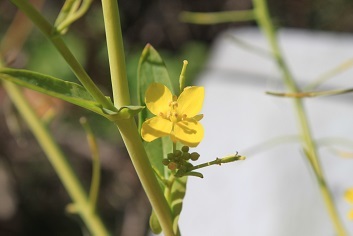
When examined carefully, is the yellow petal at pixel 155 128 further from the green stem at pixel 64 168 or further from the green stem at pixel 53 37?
the green stem at pixel 64 168

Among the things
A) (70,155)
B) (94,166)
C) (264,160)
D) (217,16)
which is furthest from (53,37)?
(70,155)

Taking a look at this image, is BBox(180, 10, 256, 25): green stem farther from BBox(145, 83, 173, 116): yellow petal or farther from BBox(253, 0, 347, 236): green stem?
BBox(145, 83, 173, 116): yellow petal

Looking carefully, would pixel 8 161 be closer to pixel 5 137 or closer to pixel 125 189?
pixel 5 137

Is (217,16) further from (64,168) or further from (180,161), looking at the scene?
(180,161)

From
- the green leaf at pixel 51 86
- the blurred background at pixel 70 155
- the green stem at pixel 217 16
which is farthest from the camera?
the blurred background at pixel 70 155

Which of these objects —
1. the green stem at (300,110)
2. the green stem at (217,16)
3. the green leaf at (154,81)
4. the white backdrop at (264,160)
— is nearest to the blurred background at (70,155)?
the white backdrop at (264,160)

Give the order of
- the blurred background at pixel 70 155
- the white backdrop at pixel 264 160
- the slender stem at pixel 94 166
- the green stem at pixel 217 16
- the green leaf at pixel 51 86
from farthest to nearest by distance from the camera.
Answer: the blurred background at pixel 70 155, the white backdrop at pixel 264 160, the green stem at pixel 217 16, the slender stem at pixel 94 166, the green leaf at pixel 51 86

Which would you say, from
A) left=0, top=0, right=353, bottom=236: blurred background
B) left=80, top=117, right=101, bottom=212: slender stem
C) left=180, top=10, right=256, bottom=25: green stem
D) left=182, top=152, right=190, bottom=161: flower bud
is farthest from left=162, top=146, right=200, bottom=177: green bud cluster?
left=0, top=0, right=353, bottom=236: blurred background
